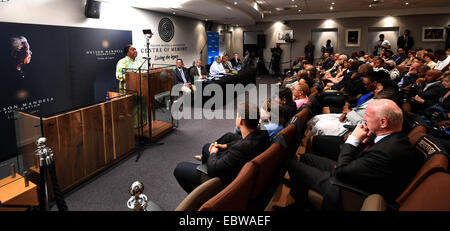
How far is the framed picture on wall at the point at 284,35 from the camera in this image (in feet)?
50.0

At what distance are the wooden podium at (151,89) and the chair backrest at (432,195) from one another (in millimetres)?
3792

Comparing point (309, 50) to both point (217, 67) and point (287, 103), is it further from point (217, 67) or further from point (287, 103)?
point (287, 103)

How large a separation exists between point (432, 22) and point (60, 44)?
50.2 feet

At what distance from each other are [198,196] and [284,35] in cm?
1521

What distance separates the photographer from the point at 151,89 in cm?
463

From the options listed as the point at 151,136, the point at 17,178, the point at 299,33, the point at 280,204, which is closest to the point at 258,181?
the point at 280,204

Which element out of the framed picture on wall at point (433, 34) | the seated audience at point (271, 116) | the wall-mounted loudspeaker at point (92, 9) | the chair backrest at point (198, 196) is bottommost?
the chair backrest at point (198, 196)

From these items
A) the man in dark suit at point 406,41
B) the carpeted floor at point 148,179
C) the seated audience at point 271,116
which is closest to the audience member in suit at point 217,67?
the carpeted floor at point 148,179

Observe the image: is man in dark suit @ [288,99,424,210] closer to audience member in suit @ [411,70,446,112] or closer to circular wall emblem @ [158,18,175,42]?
audience member in suit @ [411,70,446,112]

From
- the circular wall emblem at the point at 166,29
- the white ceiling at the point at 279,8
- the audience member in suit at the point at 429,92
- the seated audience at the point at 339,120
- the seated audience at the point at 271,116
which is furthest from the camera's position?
the circular wall emblem at the point at 166,29

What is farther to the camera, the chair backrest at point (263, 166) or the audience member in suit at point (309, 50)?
the audience member in suit at point (309, 50)

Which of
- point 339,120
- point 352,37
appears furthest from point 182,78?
point 352,37

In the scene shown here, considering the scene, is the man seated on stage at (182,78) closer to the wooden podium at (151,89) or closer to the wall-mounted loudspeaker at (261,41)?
the wooden podium at (151,89)
